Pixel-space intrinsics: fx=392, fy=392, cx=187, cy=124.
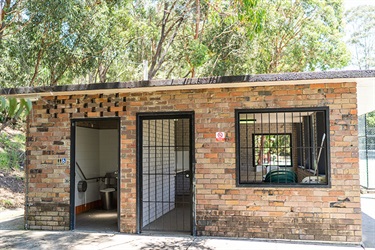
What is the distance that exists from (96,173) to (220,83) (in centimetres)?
550

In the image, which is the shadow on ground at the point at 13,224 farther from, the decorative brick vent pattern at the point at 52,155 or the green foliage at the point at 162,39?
the green foliage at the point at 162,39

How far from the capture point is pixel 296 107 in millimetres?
6707

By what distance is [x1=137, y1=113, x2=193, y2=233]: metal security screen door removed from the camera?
7.40 metres

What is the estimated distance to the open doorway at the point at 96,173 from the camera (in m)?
9.21

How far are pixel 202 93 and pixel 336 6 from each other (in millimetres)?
12127

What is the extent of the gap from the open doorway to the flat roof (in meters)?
1.65

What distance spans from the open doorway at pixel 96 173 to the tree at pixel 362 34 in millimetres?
25750

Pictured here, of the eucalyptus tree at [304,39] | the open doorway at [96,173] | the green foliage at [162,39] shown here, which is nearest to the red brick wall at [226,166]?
the open doorway at [96,173]

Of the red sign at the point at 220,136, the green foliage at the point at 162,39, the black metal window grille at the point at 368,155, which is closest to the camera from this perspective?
the red sign at the point at 220,136

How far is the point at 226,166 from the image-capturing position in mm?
6938

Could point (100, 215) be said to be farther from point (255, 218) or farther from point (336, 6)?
point (336, 6)

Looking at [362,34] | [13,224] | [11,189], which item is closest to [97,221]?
[13,224]

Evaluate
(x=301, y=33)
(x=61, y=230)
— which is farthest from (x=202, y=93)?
(x=301, y=33)

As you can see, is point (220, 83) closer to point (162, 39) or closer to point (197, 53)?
point (197, 53)
